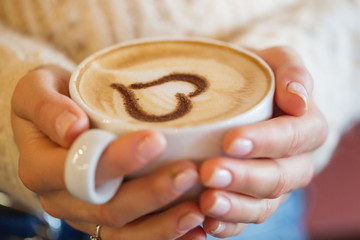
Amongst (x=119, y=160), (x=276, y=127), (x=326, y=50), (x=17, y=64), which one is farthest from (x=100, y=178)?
(x=326, y=50)

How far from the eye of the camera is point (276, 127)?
42 centimetres

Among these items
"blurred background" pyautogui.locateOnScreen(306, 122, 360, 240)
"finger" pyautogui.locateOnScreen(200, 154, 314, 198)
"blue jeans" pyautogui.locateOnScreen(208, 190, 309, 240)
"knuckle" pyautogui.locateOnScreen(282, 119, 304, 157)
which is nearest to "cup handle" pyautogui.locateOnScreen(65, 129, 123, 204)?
"finger" pyautogui.locateOnScreen(200, 154, 314, 198)

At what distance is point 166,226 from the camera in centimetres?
41

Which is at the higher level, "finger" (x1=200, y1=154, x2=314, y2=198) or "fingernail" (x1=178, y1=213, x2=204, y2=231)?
"finger" (x1=200, y1=154, x2=314, y2=198)

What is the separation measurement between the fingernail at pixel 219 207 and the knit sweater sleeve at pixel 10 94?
1.11 ft

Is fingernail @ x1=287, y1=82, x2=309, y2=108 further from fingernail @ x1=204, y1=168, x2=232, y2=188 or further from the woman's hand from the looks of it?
fingernail @ x1=204, y1=168, x2=232, y2=188

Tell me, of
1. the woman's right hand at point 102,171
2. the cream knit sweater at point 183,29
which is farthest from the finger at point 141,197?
the cream knit sweater at point 183,29

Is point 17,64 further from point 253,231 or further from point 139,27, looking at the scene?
point 253,231

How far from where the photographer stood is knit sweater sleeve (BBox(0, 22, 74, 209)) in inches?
23.0

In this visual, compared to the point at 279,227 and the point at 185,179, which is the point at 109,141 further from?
the point at 279,227

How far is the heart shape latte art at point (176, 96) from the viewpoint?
1.44ft

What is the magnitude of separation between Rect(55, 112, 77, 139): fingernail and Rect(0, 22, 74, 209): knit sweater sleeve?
Result: 0.21 m

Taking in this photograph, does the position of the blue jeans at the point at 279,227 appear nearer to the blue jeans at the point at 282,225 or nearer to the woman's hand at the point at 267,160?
the blue jeans at the point at 282,225

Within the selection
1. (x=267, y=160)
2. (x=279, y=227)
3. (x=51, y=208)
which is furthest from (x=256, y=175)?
(x=279, y=227)
